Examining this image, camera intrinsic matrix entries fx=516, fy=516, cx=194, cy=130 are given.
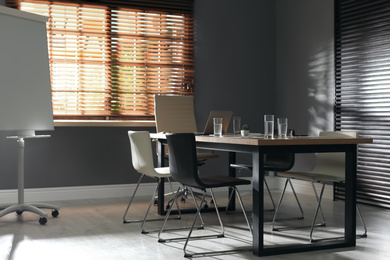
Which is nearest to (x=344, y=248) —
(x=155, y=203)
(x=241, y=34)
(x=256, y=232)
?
(x=256, y=232)

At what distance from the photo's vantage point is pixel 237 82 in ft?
21.9

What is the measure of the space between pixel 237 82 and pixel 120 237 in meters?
3.37

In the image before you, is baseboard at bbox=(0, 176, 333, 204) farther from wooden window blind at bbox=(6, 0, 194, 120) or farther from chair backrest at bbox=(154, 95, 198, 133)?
chair backrest at bbox=(154, 95, 198, 133)

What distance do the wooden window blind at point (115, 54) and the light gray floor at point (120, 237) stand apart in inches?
53.6

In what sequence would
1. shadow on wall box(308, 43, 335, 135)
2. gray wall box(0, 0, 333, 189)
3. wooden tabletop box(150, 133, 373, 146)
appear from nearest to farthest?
wooden tabletop box(150, 133, 373, 146) < gray wall box(0, 0, 333, 189) < shadow on wall box(308, 43, 335, 135)

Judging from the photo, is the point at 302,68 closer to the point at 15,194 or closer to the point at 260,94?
the point at 260,94

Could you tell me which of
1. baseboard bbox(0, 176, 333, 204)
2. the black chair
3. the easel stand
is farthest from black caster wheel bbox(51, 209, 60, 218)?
the black chair

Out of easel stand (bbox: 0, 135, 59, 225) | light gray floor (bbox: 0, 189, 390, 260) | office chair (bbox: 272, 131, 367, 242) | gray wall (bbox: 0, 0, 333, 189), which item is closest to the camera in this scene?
light gray floor (bbox: 0, 189, 390, 260)

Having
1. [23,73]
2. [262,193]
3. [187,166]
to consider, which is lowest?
[262,193]

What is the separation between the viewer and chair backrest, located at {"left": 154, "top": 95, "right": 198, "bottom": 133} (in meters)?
5.43

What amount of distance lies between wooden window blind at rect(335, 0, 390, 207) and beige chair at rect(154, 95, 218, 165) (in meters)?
1.56

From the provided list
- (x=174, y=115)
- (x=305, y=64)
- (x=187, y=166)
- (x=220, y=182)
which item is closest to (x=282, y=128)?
(x=220, y=182)

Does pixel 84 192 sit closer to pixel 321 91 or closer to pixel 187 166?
pixel 187 166

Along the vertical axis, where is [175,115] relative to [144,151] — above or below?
above
